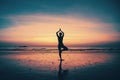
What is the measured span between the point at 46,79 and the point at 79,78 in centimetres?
128

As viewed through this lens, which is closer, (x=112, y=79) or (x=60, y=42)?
(x=112, y=79)

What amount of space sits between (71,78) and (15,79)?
2129 millimetres

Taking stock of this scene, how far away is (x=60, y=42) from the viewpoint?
1714 centimetres

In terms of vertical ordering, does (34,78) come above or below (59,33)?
below

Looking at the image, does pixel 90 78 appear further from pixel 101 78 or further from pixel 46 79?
pixel 46 79

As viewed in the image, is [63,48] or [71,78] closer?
[71,78]

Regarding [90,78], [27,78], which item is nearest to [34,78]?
[27,78]

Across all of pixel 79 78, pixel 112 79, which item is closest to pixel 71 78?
pixel 79 78

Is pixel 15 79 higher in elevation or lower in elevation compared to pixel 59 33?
lower

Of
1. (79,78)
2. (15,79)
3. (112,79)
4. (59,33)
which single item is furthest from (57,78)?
(59,33)

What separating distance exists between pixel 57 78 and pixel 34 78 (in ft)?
2.92

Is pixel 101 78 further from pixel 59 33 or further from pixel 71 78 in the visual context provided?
pixel 59 33

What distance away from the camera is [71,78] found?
7.59m

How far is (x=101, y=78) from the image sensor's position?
7.59m
